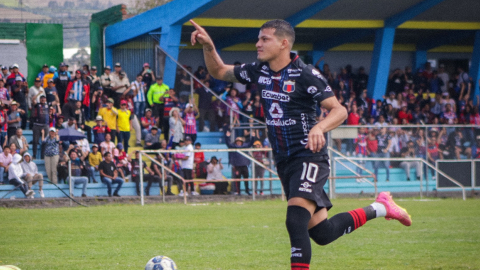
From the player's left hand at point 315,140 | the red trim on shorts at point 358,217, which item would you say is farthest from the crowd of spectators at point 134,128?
the player's left hand at point 315,140

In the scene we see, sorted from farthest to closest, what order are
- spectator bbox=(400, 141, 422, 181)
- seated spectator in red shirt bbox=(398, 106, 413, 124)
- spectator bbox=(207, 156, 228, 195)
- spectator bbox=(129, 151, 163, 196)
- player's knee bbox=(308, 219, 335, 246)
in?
seated spectator in red shirt bbox=(398, 106, 413, 124) → spectator bbox=(400, 141, 422, 181) → spectator bbox=(207, 156, 228, 195) → spectator bbox=(129, 151, 163, 196) → player's knee bbox=(308, 219, 335, 246)

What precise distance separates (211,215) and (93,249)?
5.72 meters

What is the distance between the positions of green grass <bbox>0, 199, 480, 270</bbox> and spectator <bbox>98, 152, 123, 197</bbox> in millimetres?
4423

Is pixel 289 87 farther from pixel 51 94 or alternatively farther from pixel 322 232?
pixel 51 94

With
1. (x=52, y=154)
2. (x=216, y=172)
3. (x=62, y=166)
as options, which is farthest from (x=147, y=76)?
(x=62, y=166)

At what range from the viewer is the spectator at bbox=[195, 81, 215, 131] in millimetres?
22953

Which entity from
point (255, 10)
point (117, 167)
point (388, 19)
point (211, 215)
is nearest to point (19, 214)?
point (211, 215)

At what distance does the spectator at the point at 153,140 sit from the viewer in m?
21.5

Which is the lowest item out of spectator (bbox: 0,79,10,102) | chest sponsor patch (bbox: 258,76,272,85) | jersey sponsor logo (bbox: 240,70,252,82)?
chest sponsor patch (bbox: 258,76,272,85)

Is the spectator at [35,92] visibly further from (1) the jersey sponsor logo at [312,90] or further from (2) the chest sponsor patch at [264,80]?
(1) the jersey sponsor logo at [312,90]

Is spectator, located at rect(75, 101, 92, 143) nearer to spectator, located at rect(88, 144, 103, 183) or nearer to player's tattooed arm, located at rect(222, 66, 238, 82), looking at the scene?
spectator, located at rect(88, 144, 103, 183)

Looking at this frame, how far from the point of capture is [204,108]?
23422 mm

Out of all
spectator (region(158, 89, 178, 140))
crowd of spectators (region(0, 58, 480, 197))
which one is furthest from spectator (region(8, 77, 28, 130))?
spectator (region(158, 89, 178, 140))

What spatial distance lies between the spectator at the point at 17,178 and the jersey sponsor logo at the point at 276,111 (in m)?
13.7
